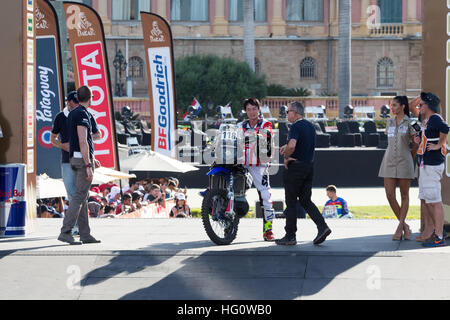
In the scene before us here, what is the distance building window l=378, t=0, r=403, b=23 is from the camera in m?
63.8

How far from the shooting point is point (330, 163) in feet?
90.0

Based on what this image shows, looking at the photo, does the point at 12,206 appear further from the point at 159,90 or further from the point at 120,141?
the point at 120,141

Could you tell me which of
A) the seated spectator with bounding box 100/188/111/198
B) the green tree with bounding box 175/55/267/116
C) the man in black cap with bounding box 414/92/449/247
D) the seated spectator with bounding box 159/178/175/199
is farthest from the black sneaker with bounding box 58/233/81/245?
the green tree with bounding box 175/55/267/116

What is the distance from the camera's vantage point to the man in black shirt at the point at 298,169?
380 inches

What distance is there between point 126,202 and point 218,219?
670 centimetres

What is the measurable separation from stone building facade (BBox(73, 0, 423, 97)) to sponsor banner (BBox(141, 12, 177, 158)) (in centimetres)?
4045

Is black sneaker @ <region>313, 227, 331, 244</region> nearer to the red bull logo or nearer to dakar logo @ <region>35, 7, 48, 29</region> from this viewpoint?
the red bull logo

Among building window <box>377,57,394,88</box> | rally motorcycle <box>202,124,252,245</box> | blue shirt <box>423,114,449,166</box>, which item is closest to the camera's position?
blue shirt <box>423,114,449,166</box>

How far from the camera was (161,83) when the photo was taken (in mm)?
20828

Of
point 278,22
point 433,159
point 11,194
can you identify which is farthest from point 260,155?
point 278,22

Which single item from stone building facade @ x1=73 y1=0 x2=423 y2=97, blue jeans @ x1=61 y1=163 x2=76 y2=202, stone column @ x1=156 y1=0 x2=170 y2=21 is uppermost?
stone column @ x1=156 y1=0 x2=170 y2=21

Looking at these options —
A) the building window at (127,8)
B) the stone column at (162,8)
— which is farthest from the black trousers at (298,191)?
the building window at (127,8)

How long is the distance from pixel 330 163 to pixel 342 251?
60.5 feet
